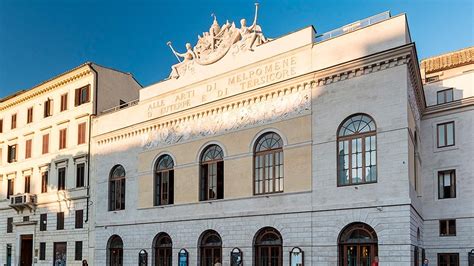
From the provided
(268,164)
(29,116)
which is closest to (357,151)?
(268,164)

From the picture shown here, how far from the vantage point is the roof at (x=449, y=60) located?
35.4 meters

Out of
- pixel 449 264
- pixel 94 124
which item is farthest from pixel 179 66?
pixel 449 264

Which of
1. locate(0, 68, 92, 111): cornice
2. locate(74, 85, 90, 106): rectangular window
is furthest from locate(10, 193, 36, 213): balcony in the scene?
locate(74, 85, 90, 106): rectangular window

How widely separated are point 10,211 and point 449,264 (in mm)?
32766

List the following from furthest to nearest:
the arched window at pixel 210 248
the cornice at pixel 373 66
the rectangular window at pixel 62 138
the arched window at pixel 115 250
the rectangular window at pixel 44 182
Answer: the rectangular window at pixel 44 182 < the rectangular window at pixel 62 138 < the arched window at pixel 115 250 < the arched window at pixel 210 248 < the cornice at pixel 373 66

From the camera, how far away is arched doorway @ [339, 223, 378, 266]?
22.8 meters

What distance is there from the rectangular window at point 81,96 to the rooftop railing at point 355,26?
19371mm

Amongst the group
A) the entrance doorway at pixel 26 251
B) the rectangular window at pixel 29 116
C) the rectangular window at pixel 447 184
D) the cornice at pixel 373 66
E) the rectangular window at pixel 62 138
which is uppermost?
the rectangular window at pixel 29 116

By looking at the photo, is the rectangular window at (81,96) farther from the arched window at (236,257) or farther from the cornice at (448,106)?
the cornice at (448,106)

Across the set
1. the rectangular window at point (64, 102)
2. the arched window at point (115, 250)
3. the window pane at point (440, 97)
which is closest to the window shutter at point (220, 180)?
the arched window at point (115, 250)

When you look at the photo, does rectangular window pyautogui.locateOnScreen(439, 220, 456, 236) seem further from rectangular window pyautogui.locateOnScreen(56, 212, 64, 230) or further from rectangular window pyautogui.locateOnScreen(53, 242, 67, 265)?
rectangular window pyautogui.locateOnScreen(56, 212, 64, 230)

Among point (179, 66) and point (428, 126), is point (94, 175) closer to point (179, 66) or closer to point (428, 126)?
point (179, 66)

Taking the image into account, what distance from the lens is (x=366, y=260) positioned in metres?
22.9

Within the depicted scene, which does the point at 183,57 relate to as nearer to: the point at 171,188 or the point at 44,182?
the point at 171,188
